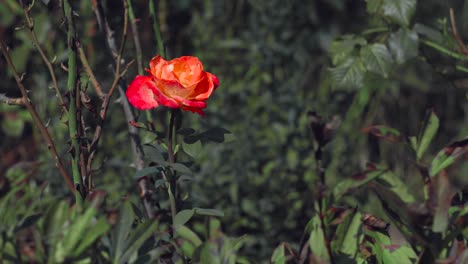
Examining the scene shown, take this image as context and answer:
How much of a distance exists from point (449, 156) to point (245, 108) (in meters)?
1.58

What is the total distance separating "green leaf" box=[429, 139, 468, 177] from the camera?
96cm

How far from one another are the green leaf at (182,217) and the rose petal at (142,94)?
17 centimetres

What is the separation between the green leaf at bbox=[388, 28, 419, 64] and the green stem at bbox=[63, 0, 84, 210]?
2.03 feet

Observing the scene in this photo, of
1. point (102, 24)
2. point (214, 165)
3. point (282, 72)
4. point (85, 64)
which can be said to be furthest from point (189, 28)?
point (85, 64)

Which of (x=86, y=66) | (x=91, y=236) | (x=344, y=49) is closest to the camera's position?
(x=91, y=236)

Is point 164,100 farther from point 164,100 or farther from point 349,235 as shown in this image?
point 349,235

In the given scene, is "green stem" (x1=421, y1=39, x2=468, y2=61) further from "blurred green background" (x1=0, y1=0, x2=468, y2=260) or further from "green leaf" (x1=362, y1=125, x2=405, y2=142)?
"blurred green background" (x1=0, y1=0, x2=468, y2=260)

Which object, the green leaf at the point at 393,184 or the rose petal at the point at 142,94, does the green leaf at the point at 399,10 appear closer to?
the green leaf at the point at 393,184

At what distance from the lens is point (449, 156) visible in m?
0.96

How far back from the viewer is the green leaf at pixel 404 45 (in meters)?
1.24

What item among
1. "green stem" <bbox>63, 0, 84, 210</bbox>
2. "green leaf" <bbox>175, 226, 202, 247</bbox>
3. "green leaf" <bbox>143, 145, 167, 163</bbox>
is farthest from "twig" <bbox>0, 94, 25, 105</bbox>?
"green leaf" <bbox>175, 226, 202, 247</bbox>

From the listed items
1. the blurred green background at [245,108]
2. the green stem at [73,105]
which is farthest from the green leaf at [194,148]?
the blurred green background at [245,108]

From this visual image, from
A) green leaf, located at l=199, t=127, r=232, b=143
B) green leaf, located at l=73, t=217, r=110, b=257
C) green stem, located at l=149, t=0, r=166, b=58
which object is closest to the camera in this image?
green leaf, located at l=73, t=217, r=110, b=257

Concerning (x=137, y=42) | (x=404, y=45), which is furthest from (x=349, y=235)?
(x=137, y=42)
